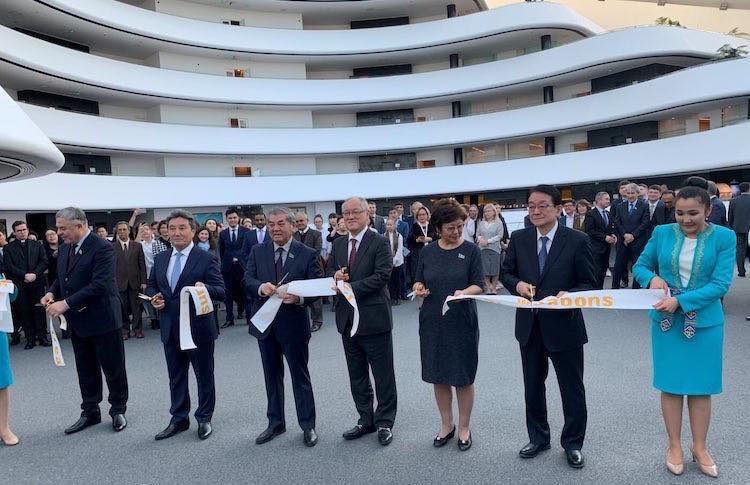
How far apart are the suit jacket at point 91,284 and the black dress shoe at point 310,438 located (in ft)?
6.81

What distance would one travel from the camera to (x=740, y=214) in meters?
9.26

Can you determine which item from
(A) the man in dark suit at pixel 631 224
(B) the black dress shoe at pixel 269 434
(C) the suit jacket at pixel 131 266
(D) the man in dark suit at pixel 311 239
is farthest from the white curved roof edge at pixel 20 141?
(A) the man in dark suit at pixel 631 224

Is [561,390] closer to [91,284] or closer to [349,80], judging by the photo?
[91,284]

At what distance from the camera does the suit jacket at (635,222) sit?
8.40 metres

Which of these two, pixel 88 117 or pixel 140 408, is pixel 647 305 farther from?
pixel 88 117

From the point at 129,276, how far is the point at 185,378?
16.2ft

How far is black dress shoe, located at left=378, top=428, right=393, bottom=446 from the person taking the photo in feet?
12.7

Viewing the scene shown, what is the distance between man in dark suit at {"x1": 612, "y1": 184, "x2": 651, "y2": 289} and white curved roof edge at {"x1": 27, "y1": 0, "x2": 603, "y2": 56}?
62.3ft

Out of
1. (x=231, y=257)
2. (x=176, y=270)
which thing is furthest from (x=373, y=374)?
(x=231, y=257)

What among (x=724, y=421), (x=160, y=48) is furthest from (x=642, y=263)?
(x=160, y=48)

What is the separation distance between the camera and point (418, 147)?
26.3 meters

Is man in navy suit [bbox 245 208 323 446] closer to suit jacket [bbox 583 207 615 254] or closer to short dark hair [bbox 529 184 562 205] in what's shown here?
short dark hair [bbox 529 184 562 205]

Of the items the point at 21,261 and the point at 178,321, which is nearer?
the point at 178,321

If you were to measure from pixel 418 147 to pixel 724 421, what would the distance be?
23.3 m
